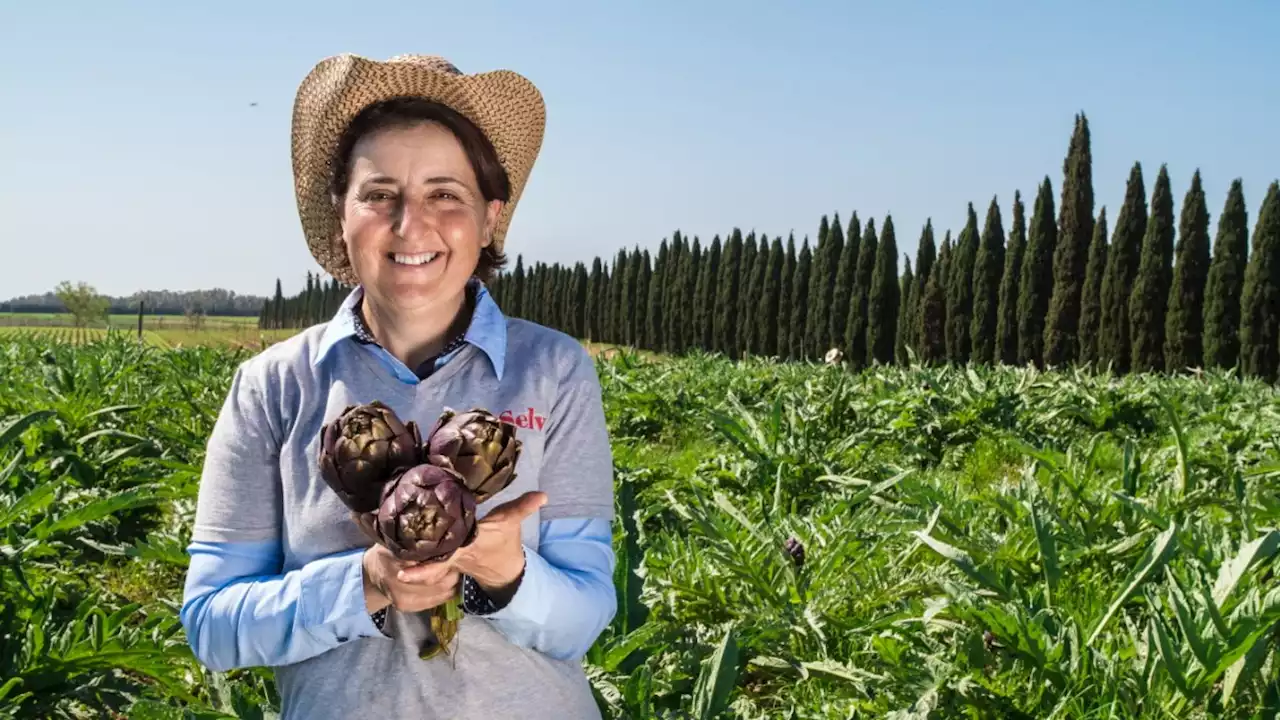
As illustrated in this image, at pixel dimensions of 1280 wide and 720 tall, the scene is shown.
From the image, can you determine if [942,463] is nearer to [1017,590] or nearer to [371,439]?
[1017,590]

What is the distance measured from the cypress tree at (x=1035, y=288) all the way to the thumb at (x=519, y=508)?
30838 mm

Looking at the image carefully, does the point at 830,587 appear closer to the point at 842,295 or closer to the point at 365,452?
the point at 365,452

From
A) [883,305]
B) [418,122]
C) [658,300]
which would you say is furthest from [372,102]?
[658,300]

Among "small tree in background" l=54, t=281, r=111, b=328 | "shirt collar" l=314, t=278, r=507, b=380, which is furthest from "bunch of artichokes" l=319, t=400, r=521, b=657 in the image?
"small tree in background" l=54, t=281, r=111, b=328

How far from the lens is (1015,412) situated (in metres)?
7.19

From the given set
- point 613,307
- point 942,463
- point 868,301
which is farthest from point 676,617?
point 613,307

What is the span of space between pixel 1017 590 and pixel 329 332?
Result: 2.08 meters

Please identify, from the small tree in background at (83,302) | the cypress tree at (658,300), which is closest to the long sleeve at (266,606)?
the cypress tree at (658,300)

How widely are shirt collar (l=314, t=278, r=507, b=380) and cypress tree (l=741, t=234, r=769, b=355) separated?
39595mm

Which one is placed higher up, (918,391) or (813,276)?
(813,276)

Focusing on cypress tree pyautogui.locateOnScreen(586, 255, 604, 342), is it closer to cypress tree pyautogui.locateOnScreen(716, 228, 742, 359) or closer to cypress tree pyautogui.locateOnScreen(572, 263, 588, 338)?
cypress tree pyautogui.locateOnScreen(572, 263, 588, 338)

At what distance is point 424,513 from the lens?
3.99 ft

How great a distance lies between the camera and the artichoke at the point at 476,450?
127 centimetres

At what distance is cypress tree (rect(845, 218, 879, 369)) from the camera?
36.2 m
